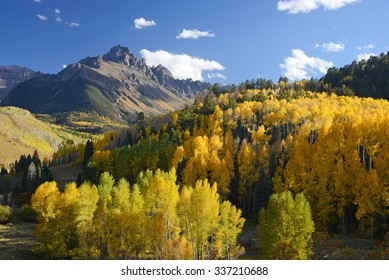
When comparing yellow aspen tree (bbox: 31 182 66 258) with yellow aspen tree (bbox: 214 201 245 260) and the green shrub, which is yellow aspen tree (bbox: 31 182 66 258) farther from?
the green shrub

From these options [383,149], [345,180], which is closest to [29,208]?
[345,180]

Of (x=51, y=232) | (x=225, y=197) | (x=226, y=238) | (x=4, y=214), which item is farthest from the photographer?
(x=225, y=197)

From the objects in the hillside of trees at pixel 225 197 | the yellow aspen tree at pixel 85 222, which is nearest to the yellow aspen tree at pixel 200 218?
the hillside of trees at pixel 225 197

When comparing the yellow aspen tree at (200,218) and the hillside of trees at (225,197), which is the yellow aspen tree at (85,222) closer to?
the hillside of trees at (225,197)

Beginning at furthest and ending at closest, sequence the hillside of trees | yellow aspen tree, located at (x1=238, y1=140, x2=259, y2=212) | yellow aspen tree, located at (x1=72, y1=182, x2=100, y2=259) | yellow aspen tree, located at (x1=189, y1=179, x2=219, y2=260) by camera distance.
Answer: yellow aspen tree, located at (x1=238, y1=140, x2=259, y2=212) < yellow aspen tree, located at (x1=72, y1=182, x2=100, y2=259) < the hillside of trees < yellow aspen tree, located at (x1=189, y1=179, x2=219, y2=260)

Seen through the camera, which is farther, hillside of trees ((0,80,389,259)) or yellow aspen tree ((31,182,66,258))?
yellow aspen tree ((31,182,66,258))

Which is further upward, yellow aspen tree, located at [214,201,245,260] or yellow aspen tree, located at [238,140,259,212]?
yellow aspen tree, located at [238,140,259,212]

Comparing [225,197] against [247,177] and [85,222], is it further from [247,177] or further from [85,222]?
[85,222]

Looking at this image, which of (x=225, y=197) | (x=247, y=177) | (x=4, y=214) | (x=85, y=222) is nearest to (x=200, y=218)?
(x=85, y=222)

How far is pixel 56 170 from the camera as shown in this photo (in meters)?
174

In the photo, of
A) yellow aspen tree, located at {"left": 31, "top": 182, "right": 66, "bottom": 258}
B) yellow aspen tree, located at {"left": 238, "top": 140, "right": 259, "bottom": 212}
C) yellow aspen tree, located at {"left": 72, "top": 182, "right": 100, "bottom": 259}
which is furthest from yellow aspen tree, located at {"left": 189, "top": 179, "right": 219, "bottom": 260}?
yellow aspen tree, located at {"left": 238, "top": 140, "right": 259, "bottom": 212}

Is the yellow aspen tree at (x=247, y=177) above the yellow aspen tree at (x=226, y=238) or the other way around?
above

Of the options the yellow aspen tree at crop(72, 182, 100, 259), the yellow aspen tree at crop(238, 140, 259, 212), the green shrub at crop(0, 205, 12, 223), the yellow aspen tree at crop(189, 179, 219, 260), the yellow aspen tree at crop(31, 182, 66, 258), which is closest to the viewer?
the yellow aspen tree at crop(189, 179, 219, 260)
